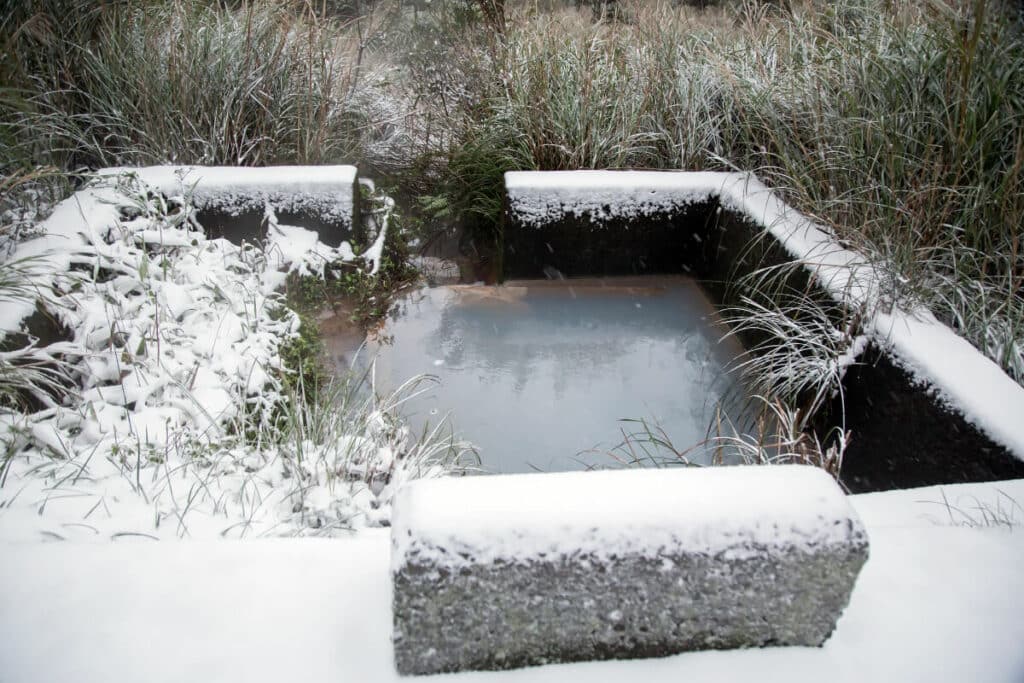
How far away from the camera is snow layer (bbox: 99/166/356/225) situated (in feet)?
9.82

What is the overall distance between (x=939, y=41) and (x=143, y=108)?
11.4 ft

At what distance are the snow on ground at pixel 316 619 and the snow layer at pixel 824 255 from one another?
0.54m

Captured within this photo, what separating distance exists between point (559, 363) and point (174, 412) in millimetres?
1418

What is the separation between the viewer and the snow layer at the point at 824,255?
1746mm

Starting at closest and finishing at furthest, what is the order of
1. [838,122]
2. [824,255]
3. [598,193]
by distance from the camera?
[824,255] → [838,122] → [598,193]

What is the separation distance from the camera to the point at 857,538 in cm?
100

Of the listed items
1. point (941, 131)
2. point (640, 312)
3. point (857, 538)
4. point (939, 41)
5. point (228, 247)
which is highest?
point (939, 41)

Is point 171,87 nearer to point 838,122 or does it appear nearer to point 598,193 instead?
point 598,193

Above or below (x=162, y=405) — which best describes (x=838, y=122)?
above

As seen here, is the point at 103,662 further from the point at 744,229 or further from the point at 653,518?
the point at 744,229

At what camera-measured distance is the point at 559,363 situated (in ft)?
8.94

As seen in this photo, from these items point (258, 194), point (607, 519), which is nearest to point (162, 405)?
point (258, 194)

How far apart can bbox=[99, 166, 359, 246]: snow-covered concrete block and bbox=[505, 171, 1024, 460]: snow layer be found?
0.80 m

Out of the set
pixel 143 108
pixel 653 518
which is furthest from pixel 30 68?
pixel 653 518
